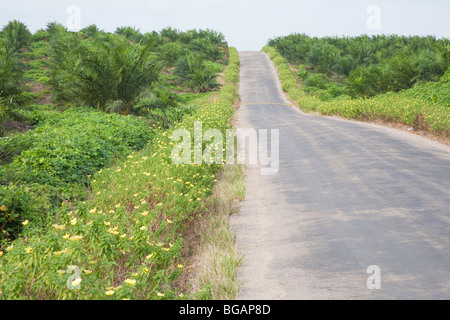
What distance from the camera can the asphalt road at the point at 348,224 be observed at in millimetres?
4168

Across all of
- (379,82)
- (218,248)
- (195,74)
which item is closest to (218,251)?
(218,248)

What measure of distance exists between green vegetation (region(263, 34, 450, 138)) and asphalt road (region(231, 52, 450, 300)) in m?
4.47

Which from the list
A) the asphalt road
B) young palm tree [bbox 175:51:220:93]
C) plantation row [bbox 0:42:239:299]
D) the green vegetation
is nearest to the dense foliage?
the green vegetation

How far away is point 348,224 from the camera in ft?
18.9

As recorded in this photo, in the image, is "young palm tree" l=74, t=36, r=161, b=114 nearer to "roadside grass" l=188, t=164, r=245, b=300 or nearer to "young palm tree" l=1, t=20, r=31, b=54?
"roadside grass" l=188, t=164, r=245, b=300

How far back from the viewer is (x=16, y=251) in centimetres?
379

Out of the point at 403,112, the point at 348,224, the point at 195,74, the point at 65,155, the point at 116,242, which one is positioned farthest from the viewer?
the point at 195,74

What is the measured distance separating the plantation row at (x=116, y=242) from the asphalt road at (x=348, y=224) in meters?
0.88

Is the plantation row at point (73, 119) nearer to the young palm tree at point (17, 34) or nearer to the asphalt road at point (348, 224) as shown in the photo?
the asphalt road at point (348, 224)

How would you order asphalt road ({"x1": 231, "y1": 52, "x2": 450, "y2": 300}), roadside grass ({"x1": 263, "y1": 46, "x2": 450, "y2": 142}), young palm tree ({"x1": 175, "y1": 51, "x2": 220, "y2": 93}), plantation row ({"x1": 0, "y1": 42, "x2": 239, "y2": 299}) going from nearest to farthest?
plantation row ({"x1": 0, "y1": 42, "x2": 239, "y2": 299}) < asphalt road ({"x1": 231, "y1": 52, "x2": 450, "y2": 300}) < roadside grass ({"x1": 263, "y1": 46, "x2": 450, "y2": 142}) < young palm tree ({"x1": 175, "y1": 51, "x2": 220, "y2": 93})

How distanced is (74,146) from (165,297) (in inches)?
244

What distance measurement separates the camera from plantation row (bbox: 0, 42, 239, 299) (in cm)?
326

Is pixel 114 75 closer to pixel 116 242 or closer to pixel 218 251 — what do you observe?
pixel 218 251

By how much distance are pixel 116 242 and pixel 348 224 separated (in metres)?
3.27
